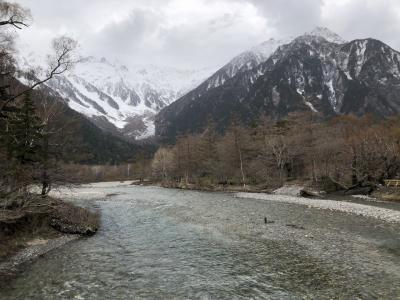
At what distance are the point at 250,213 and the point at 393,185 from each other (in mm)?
26779

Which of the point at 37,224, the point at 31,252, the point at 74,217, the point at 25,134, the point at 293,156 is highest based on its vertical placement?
the point at 293,156

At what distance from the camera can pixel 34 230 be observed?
27000 millimetres

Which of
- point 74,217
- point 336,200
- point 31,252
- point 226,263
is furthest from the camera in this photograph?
point 336,200

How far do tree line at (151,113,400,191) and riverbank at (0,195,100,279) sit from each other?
4441cm

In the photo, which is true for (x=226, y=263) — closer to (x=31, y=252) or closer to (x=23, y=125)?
(x=31, y=252)

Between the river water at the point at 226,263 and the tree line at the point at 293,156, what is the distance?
31.7 metres

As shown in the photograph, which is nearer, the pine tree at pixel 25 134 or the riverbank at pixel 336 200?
the pine tree at pixel 25 134

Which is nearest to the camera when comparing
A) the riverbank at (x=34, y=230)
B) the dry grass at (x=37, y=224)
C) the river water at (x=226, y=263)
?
the river water at (x=226, y=263)

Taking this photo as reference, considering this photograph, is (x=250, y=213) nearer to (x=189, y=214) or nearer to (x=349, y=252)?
(x=189, y=214)

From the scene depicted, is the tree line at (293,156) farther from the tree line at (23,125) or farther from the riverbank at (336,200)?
the tree line at (23,125)

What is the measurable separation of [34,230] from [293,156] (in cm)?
6629

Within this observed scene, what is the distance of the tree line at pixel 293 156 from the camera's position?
6053 cm

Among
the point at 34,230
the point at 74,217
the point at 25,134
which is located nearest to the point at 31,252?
the point at 34,230

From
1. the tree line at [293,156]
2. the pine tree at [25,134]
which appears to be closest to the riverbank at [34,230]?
the pine tree at [25,134]
